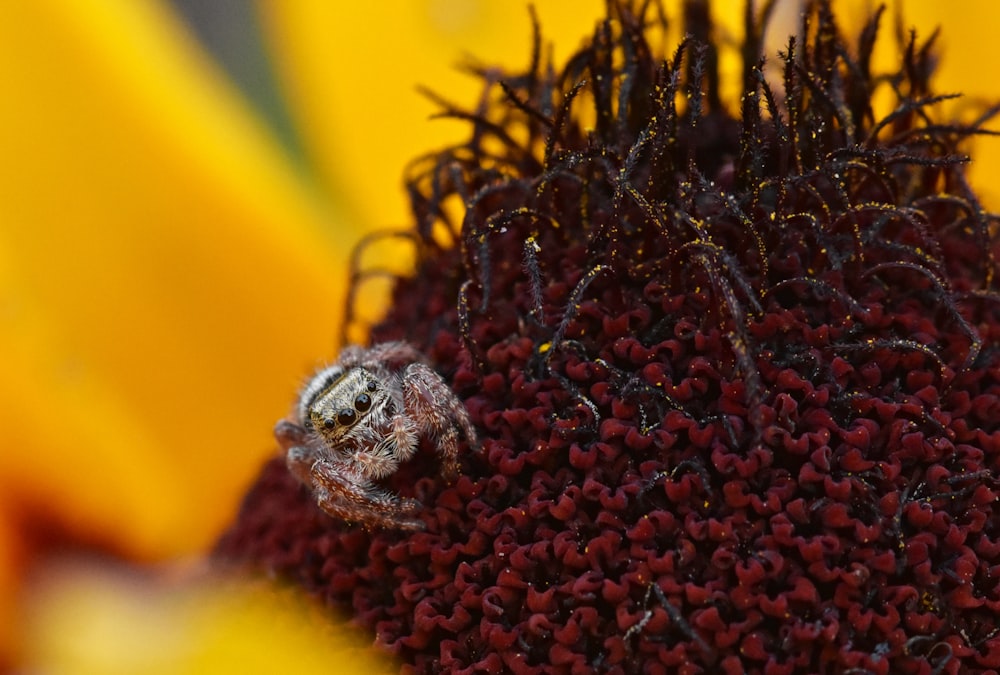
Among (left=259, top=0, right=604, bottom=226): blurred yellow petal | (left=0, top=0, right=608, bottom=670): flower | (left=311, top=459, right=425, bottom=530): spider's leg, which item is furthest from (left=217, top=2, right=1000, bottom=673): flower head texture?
(left=259, top=0, right=604, bottom=226): blurred yellow petal

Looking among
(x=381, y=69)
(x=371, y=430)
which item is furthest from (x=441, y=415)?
(x=381, y=69)

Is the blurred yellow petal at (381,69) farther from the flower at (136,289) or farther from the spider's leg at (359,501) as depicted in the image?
the spider's leg at (359,501)

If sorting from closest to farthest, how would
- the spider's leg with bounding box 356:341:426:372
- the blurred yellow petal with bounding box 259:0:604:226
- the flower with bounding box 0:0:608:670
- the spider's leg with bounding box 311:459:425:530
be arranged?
1. the spider's leg with bounding box 311:459:425:530
2. the spider's leg with bounding box 356:341:426:372
3. the flower with bounding box 0:0:608:670
4. the blurred yellow petal with bounding box 259:0:604:226

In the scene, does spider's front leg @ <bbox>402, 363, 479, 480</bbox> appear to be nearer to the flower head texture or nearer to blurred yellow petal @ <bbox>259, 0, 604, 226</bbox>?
the flower head texture

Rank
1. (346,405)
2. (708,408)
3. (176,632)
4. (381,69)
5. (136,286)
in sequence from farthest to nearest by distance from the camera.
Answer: (381,69) → (136,286) → (176,632) → (346,405) → (708,408)

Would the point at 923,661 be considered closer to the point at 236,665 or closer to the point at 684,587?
the point at 684,587

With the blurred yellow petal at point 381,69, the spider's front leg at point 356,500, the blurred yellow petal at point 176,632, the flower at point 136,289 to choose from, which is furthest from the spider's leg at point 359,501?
the blurred yellow petal at point 381,69

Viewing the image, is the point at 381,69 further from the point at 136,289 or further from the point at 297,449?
the point at 297,449
